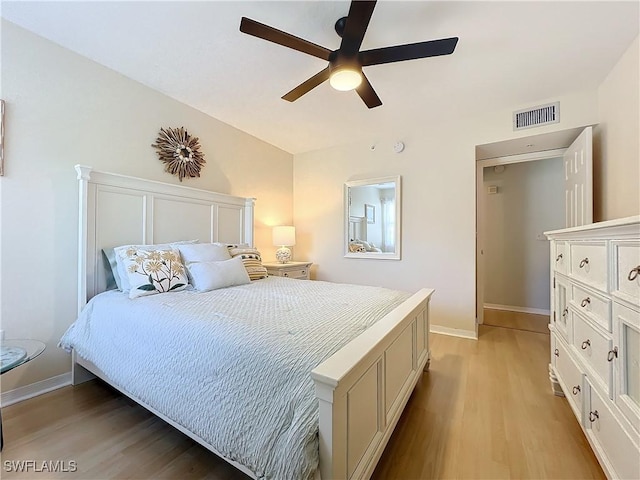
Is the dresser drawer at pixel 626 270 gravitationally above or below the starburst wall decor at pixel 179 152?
Result: below

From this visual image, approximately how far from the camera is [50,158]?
6.70 feet

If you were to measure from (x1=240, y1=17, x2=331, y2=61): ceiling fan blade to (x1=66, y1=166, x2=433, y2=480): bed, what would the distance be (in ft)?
4.96

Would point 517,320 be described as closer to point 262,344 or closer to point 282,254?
point 282,254

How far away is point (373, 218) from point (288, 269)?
133 cm

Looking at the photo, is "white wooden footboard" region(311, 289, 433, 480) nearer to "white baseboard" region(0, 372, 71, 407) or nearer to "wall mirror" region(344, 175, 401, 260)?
"wall mirror" region(344, 175, 401, 260)

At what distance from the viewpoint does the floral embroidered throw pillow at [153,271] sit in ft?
6.42

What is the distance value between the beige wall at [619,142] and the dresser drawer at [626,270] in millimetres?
1214

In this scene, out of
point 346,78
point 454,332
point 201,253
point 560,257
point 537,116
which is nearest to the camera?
point 346,78

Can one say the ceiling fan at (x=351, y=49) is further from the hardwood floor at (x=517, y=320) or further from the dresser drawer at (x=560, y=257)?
the hardwood floor at (x=517, y=320)

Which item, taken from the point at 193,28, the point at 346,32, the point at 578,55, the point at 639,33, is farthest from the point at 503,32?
the point at 193,28

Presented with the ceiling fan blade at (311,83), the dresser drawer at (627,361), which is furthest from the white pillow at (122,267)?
the dresser drawer at (627,361)

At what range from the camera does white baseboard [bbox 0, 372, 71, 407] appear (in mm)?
1842

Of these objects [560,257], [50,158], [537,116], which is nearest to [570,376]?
[560,257]

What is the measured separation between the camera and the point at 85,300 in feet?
6.79
